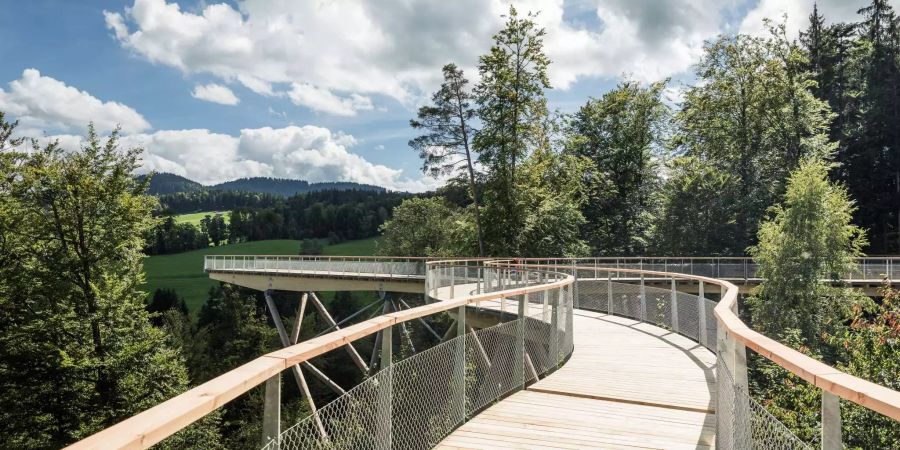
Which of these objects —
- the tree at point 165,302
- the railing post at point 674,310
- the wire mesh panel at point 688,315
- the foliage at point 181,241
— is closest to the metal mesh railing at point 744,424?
the wire mesh panel at point 688,315

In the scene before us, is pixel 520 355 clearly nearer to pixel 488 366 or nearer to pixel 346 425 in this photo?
pixel 488 366

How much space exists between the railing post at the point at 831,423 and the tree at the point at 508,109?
28.6m

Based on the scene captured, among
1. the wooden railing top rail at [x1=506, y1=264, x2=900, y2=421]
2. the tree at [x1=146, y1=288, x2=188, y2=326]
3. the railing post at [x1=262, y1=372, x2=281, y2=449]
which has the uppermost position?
the wooden railing top rail at [x1=506, y1=264, x2=900, y2=421]

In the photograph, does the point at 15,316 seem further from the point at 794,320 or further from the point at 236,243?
the point at 236,243

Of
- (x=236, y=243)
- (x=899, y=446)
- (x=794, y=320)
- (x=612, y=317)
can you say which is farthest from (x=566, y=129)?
(x=236, y=243)

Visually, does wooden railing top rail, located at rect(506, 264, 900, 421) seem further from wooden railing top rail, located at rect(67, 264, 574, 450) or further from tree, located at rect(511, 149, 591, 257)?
tree, located at rect(511, 149, 591, 257)

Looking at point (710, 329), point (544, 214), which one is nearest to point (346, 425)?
point (710, 329)

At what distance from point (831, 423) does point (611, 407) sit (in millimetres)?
4281

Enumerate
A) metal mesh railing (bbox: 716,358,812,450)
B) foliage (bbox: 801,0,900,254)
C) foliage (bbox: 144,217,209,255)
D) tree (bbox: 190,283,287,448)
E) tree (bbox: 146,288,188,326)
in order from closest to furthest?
metal mesh railing (bbox: 716,358,812,450), tree (bbox: 190,283,287,448), foliage (bbox: 801,0,900,254), tree (bbox: 146,288,188,326), foliage (bbox: 144,217,209,255)

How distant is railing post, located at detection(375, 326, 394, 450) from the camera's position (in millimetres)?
3986

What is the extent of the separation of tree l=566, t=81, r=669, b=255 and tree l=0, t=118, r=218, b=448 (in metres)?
26.8

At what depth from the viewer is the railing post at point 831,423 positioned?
83.7 inches

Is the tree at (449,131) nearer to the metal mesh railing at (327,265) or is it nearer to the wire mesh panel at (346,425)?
the metal mesh railing at (327,265)

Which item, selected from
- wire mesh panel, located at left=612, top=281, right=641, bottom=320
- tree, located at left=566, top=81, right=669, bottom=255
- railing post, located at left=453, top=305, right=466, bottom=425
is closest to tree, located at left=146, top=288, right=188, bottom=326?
tree, located at left=566, top=81, right=669, bottom=255
